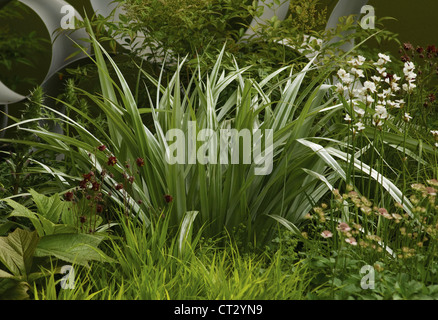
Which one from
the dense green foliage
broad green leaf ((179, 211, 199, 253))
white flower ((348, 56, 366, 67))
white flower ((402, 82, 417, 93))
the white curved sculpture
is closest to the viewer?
the dense green foliage

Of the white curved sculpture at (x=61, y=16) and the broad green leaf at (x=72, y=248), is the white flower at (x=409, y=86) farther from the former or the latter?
the white curved sculpture at (x=61, y=16)

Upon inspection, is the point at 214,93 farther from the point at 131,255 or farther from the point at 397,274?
the point at 397,274

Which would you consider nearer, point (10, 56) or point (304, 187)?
point (304, 187)

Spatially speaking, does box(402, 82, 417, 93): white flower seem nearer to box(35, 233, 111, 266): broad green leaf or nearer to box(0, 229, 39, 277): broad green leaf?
box(35, 233, 111, 266): broad green leaf

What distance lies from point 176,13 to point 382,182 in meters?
1.80

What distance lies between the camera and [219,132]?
2.42 metres

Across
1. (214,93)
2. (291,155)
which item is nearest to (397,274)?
(291,155)

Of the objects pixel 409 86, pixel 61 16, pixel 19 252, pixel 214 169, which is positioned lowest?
pixel 19 252

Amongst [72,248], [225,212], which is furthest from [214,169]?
[72,248]

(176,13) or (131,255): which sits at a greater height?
(176,13)

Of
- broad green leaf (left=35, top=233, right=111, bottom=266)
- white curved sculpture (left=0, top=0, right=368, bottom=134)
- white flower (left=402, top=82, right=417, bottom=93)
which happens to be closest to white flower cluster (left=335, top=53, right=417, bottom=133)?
white flower (left=402, top=82, right=417, bottom=93)

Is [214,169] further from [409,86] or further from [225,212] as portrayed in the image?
[409,86]
